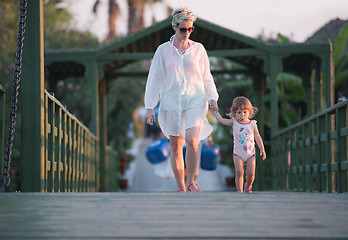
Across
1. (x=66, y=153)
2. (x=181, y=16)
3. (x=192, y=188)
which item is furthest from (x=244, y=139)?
(x=66, y=153)

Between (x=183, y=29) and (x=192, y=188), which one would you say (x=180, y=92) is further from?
(x=192, y=188)

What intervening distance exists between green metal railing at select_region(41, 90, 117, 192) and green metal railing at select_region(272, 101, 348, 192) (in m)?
3.27

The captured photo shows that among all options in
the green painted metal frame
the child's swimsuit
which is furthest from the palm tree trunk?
the child's swimsuit

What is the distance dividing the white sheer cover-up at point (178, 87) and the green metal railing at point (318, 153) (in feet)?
5.27

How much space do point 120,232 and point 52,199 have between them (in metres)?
1.34

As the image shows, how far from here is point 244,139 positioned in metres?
7.96

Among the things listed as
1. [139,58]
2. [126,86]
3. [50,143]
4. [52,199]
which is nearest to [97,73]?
[139,58]

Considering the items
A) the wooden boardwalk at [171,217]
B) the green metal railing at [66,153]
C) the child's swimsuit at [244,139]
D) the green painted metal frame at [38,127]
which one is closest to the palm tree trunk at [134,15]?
the green metal railing at [66,153]

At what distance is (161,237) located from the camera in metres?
3.54

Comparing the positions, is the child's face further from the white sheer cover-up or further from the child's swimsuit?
the white sheer cover-up

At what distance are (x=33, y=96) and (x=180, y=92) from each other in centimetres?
153

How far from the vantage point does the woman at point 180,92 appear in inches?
283

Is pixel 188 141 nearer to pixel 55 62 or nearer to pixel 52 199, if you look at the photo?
pixel 52 199

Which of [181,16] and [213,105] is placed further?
[213,105]
